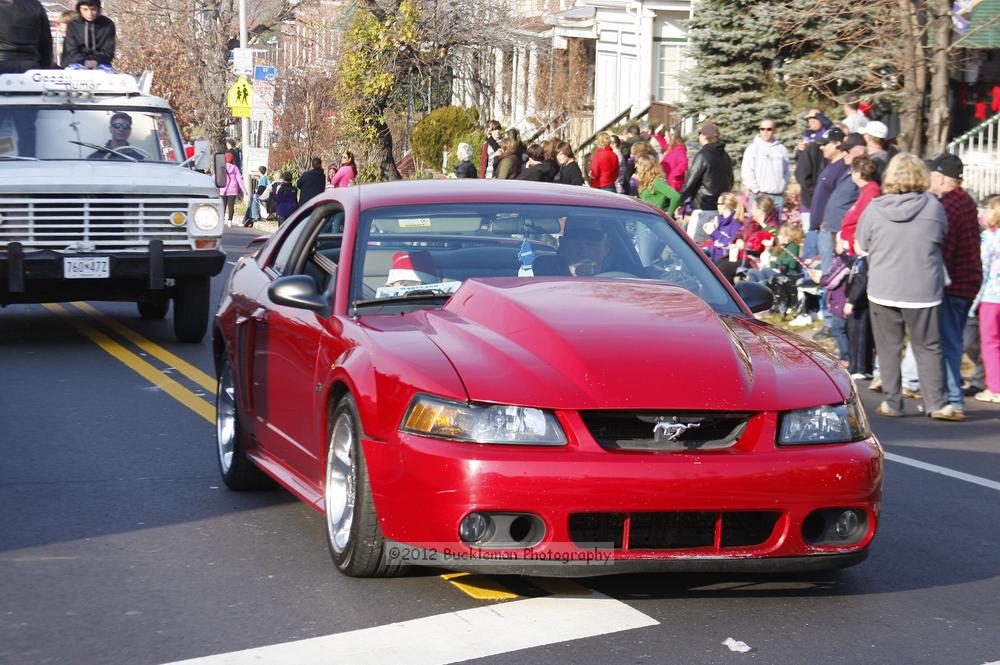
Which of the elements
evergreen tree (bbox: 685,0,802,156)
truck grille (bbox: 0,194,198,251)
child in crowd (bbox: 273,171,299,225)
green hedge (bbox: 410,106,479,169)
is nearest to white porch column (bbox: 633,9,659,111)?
green hedge (bbox: 410,106,479,169)

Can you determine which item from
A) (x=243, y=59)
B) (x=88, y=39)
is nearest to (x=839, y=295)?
(x=88, y=39)

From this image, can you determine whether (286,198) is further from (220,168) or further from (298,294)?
(298,294)

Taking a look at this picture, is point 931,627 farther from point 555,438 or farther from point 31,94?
point 31,94

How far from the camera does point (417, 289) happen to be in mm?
6605

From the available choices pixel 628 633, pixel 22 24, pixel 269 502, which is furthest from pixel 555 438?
pixel 22 24

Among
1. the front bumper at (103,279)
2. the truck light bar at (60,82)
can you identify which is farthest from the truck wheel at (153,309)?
the truck light bar at (60,82)

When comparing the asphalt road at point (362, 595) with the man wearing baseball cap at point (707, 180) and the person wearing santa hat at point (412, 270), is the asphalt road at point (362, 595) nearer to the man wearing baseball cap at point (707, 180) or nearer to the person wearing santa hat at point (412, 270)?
the person wearing santa hat at point (412, 270)

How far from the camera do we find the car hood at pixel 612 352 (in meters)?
5.49

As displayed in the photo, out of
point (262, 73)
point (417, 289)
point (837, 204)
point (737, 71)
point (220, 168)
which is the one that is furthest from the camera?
point (262, 73)

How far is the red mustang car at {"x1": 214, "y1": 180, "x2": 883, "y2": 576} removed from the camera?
538 cm

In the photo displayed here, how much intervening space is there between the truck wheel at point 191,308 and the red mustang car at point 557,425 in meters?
7.67

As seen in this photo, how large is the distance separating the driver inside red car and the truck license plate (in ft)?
25.3

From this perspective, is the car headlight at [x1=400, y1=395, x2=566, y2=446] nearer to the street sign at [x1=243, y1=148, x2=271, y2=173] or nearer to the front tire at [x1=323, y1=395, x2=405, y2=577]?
the front tire at [x1=323, y1=395, x2=405, y2=577]

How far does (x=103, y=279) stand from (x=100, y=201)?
690 mm
